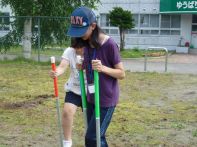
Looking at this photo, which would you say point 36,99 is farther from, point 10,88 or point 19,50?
point 19,50

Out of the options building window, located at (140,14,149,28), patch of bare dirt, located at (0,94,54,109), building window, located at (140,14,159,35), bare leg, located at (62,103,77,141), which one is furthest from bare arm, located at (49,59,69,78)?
building window, located at (140,14,149,28)

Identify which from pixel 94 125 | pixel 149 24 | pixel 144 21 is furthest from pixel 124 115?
pixel 144 21

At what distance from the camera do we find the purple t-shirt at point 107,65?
3.74 metres

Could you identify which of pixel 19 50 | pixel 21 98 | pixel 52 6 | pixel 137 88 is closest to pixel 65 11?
pixel 52 6

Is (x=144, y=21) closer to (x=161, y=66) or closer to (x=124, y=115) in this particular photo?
(x=161, y=66)

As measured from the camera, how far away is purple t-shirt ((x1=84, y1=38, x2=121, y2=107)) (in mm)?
3742

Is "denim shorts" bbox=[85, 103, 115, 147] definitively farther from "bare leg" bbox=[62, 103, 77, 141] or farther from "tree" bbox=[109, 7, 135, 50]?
"tree" bbox=[109, 7, 135, 50]

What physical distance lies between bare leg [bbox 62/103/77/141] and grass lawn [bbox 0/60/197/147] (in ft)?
2.81

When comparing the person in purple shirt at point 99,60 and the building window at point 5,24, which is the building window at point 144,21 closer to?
the building window at point 5,24

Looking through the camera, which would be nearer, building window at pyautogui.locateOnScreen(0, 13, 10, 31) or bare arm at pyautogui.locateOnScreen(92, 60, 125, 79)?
bare arm at pyautogui.locateOnScreen(92, 60, 125, 79)

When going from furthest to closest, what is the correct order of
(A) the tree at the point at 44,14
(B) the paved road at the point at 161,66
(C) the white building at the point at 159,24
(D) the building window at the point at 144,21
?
1. (D) the building window at the point at 144,21
2. (C) the white building at the point at 159,24
3. (A) the tree at the point at 44,14
4. (B) the paved road at the point at 161,66

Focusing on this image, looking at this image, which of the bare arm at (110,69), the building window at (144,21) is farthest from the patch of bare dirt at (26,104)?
the building window at (144,21)

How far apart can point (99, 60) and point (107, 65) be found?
201 mm

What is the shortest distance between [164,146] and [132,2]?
28579 millimetres
